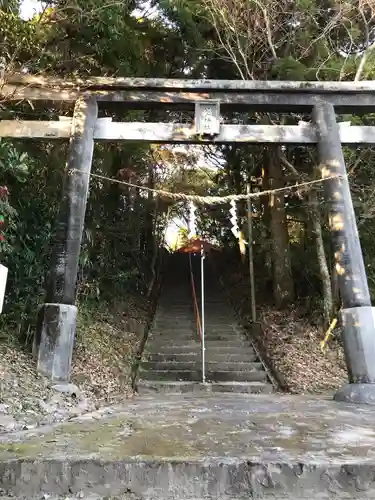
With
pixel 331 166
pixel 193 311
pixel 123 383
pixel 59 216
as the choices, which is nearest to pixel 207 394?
pixel 123 383

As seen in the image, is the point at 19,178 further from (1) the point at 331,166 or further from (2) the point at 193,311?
(2) the point at 193,311

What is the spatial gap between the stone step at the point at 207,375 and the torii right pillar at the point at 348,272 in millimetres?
1962

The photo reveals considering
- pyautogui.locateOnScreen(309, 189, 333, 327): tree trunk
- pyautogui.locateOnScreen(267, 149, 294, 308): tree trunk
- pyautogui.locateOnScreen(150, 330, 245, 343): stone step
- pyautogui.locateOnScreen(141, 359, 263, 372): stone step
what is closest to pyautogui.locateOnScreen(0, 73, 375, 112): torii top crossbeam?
pyautogui.locateOnScreen(309, 189, 333, 327): tree trunk

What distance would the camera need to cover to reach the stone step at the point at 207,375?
8180 millimetres

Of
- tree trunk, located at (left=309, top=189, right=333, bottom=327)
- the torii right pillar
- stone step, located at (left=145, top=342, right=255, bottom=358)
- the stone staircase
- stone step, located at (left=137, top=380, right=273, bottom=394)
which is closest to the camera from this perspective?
the torii right pillar

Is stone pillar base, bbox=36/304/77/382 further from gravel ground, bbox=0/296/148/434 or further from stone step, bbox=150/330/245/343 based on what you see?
stone step, bbox=150/330/245/343

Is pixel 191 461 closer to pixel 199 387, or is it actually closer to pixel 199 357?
pixel 199 387

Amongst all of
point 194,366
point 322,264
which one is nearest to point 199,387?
point 194,366

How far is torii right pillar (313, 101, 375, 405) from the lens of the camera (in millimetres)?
6355

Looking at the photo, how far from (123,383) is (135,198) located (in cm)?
683

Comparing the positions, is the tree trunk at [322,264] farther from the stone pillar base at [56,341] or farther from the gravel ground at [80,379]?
the stone pillar base at [56,341]

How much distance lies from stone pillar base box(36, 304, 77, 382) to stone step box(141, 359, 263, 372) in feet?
8.30


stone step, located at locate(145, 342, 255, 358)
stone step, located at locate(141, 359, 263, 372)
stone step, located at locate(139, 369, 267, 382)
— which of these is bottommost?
stone step, located at locate(139, 369, 267, 382)

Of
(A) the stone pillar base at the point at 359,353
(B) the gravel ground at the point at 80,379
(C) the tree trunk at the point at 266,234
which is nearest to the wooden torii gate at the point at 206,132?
(A) the stone pillar base at the point at 359,353
